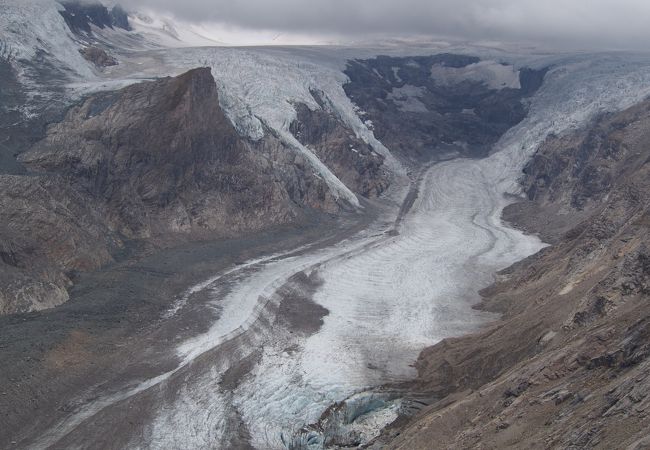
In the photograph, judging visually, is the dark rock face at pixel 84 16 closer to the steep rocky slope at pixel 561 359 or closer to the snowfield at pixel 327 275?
the snowfield at pixel 327 275

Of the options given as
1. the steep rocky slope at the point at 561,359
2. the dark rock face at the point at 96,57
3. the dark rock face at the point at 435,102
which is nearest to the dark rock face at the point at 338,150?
the dark rock face at the point at 435,102

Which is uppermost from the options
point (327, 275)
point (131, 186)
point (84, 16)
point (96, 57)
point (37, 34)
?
point (84, 16)

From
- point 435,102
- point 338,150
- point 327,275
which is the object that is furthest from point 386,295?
point 435,102

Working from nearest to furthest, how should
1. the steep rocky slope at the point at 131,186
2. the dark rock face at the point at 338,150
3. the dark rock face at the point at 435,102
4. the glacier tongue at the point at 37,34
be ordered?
the steep rocky slope at the point at 131,186, the glacier tongue at the point at 37,34, the dark rock face at the point at 338,150, the dark rock face at the point at 435,102

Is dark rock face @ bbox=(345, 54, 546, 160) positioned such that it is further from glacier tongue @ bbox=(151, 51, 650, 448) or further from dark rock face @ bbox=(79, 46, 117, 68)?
dark rock face @ bbox=(79, 46, 117, 68)

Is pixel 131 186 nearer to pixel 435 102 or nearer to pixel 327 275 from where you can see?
pixel 327 275

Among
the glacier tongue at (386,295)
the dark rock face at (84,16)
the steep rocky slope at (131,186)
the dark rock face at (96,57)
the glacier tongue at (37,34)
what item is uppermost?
the dark rock face at (84,16)

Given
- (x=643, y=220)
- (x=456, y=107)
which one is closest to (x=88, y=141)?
(x=643, y=220)
